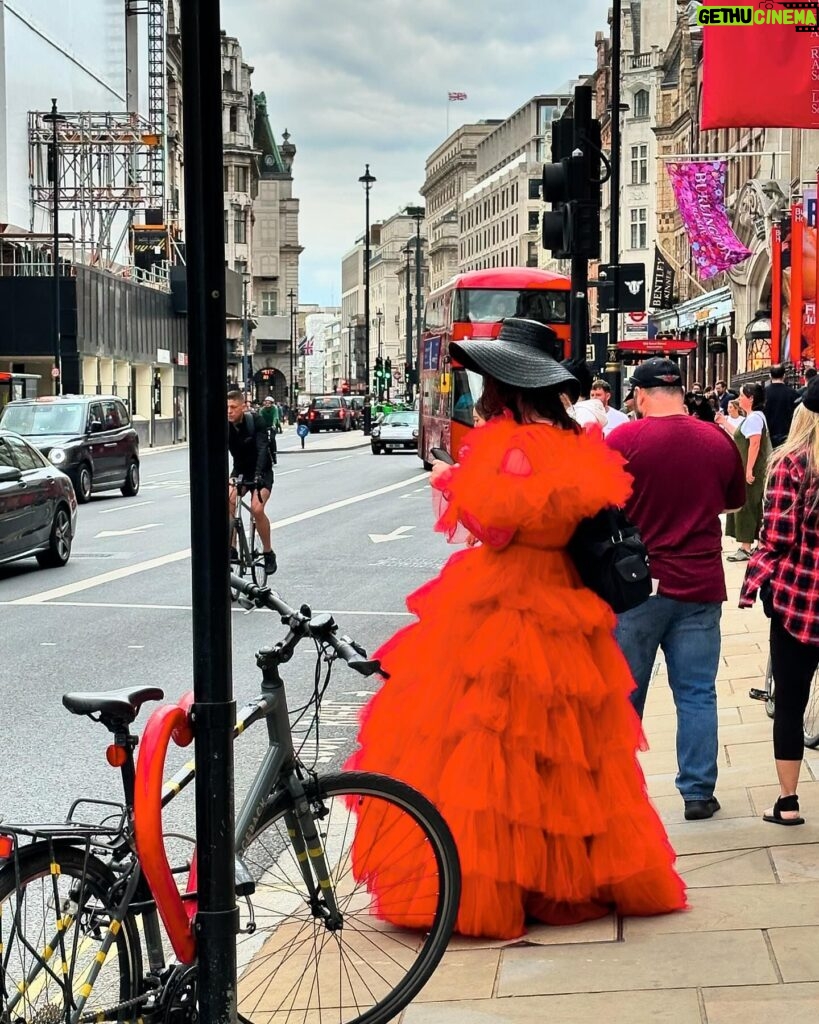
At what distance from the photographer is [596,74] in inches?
3580

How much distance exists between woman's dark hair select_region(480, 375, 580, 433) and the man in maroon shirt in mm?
1379

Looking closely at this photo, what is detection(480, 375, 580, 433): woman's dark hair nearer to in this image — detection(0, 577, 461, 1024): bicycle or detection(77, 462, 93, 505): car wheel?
detection(0, 577, 461, 1024): bicycle

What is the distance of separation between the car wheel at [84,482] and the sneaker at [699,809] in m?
23.0

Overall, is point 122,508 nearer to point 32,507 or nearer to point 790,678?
point 32,507

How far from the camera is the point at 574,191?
12383 millimetres

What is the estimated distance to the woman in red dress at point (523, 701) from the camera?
452 centimetres

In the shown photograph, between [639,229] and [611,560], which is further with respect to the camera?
[639,229]

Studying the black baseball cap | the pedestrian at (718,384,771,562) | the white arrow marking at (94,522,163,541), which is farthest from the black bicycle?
the black baseball cap

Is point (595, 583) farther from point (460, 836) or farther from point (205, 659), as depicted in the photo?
point (205, 659)

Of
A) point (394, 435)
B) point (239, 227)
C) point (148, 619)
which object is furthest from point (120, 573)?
point (239, 227)

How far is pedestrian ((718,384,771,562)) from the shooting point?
15.6 m

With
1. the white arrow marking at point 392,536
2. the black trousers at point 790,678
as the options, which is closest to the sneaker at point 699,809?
the black trousers at point 790,678

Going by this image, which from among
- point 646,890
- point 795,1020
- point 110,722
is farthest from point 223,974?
point 646,890

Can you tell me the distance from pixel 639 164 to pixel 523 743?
8271 cm
